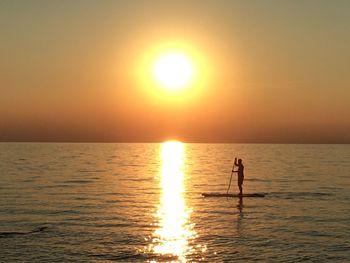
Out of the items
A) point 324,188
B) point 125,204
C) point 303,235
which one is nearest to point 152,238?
point 303,235

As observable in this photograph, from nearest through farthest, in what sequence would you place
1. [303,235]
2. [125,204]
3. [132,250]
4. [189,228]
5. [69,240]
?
[132,250] → [69,240] → [303,235] → [189,228] → [125,204]

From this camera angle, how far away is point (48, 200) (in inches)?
1580

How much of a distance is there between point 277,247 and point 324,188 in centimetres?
3205

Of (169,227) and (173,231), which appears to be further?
(169,227)

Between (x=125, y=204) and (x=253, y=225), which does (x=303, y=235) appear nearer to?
(x=253, y=225)

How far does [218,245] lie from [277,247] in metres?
2.78

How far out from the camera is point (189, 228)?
1094 inches

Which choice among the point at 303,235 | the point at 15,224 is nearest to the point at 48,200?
the point at 15,224

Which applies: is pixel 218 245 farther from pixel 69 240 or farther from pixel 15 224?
pixel 15 224

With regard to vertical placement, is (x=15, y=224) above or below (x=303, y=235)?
above

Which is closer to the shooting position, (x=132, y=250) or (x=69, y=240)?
(x=132, y=250)

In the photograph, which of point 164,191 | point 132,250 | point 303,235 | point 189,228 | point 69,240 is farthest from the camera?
point 164,191

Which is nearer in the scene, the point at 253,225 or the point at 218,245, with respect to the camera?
the point at 218,245

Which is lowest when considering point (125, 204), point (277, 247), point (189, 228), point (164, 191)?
point (277, 247)
